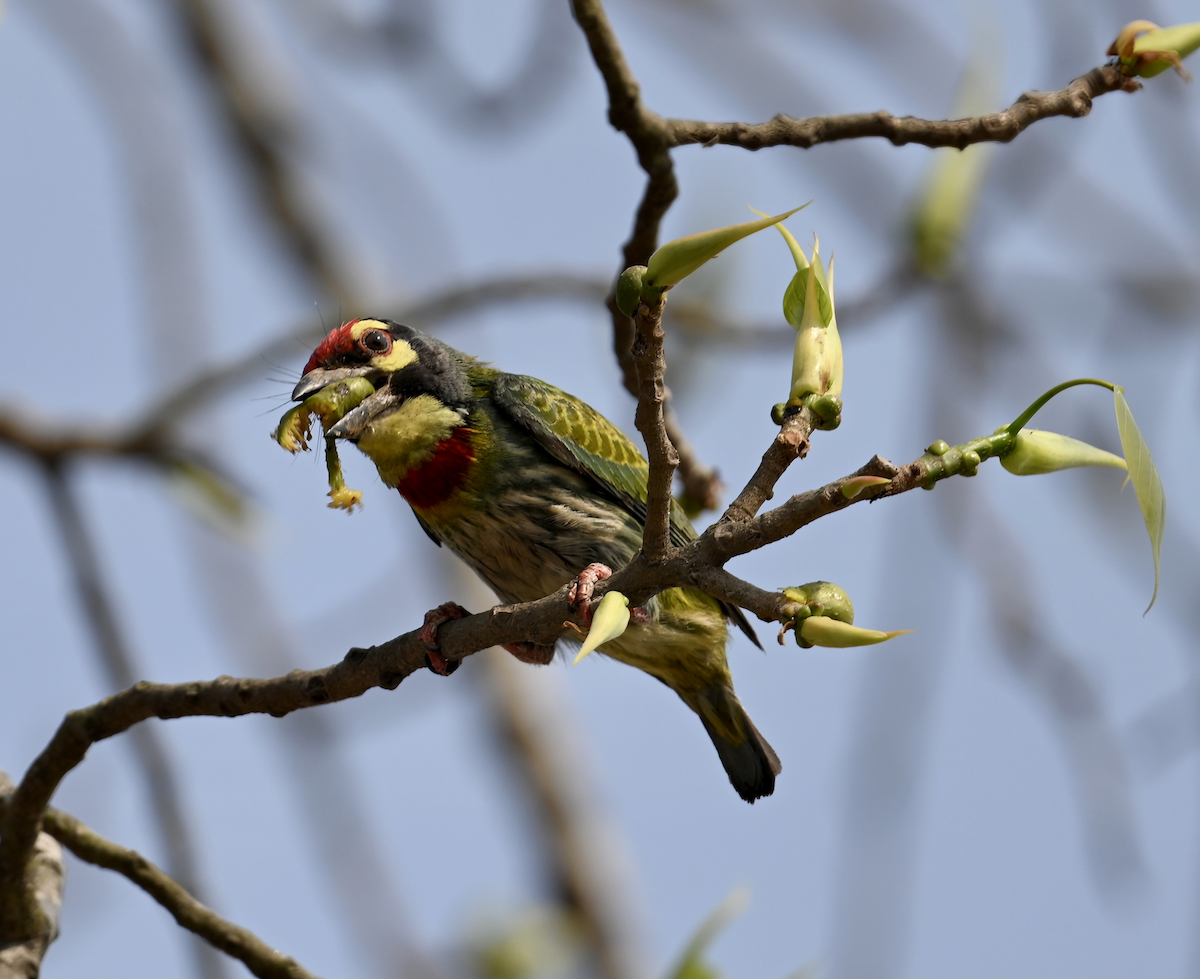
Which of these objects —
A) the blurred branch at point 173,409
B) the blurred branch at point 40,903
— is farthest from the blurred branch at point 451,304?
the blurred branch at point 40,903

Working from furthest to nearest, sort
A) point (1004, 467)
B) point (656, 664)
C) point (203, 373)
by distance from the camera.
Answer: point (203, 373) → point (656, 664) → point (1004, 467)

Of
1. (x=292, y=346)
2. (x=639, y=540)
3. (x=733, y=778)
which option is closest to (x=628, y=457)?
(x=639, y=540)

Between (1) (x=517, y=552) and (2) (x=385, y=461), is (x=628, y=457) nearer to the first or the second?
(1) (x=517, y=552)

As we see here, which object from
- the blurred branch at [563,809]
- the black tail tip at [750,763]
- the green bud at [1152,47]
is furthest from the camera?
the blurred branch at [563,809]

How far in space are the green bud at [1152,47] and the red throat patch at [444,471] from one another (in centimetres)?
216

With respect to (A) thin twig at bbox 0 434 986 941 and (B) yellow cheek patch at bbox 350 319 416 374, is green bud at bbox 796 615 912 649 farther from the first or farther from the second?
(B) yellow cheek patch at bbox 350 319 416 374

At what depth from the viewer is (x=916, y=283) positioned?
4.27 meters

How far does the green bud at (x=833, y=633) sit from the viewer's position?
5.84 ft

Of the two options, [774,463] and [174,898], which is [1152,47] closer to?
[774,463]

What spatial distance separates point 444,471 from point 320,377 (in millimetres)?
495

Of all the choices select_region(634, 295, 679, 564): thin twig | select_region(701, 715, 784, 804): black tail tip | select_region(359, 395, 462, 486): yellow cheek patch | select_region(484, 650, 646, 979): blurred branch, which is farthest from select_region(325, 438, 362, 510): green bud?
select_region(484, 650, 646, 979): blurred branch

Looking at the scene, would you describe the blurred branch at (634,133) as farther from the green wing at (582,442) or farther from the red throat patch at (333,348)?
the red throat patch at (333,348)

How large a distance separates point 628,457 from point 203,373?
2.20 meters

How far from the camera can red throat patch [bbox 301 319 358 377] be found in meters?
3.80
